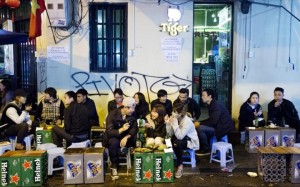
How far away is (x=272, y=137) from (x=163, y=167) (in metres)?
3.13

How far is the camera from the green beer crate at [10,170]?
6.20 m

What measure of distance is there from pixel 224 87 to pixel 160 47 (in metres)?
2.18

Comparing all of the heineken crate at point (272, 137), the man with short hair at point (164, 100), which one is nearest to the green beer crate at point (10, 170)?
the man with short hair at point (164, 100)

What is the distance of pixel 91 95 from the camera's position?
9695mm

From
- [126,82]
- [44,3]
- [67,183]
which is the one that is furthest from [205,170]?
[44,3]

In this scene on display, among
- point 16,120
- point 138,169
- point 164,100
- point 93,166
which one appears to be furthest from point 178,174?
point 16,120

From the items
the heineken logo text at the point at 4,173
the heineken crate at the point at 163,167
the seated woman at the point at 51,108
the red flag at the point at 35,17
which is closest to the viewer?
the heineken logo text at the point at 4,173

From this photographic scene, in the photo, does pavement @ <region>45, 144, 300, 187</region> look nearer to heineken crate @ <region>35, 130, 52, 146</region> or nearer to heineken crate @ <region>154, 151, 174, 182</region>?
heineken crate @ <region>154, 151, 174, 182</region>

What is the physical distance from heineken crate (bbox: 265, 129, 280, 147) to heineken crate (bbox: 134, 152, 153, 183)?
323 centimetres

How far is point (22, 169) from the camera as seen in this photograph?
6293mm

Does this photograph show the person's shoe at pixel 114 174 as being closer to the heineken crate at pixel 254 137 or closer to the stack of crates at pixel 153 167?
the stack of crates at pixel 153 167

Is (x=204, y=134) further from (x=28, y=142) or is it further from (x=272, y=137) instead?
(x=28, y=142)

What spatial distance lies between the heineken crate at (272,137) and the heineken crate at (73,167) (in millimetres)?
4271

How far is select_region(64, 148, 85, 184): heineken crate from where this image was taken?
6.41 metres
